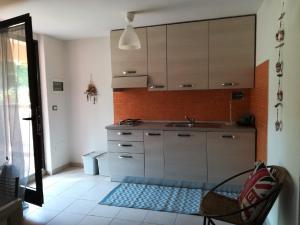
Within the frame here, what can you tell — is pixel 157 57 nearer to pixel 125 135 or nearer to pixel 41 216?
pixel 125 135

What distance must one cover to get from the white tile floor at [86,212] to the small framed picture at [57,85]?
5.31 ft

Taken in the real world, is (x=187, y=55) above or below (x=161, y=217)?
above

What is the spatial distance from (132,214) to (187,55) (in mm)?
2215

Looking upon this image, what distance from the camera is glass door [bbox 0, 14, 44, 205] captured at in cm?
279

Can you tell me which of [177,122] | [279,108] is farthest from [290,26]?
[177,122]

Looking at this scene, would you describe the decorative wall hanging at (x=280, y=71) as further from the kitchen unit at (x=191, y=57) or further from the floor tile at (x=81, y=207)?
the floor tile at (x=81, y=207)

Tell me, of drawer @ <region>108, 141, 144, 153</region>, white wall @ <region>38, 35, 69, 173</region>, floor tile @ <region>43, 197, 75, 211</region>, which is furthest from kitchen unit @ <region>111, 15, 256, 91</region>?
floor tile @ <region>43, 197, 75, 211</region>

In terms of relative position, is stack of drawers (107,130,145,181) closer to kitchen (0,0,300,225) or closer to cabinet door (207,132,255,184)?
kitchen (0,0,300,225)

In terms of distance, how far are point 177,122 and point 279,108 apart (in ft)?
6.54

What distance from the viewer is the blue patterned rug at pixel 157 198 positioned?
9.37 feet

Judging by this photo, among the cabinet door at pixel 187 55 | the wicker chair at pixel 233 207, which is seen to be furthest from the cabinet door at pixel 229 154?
the wicker chair at pixel 233 207

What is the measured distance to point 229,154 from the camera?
3188mm

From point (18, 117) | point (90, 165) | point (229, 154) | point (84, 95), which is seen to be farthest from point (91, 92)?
point (229, 154)

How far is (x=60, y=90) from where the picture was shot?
4258 mm
